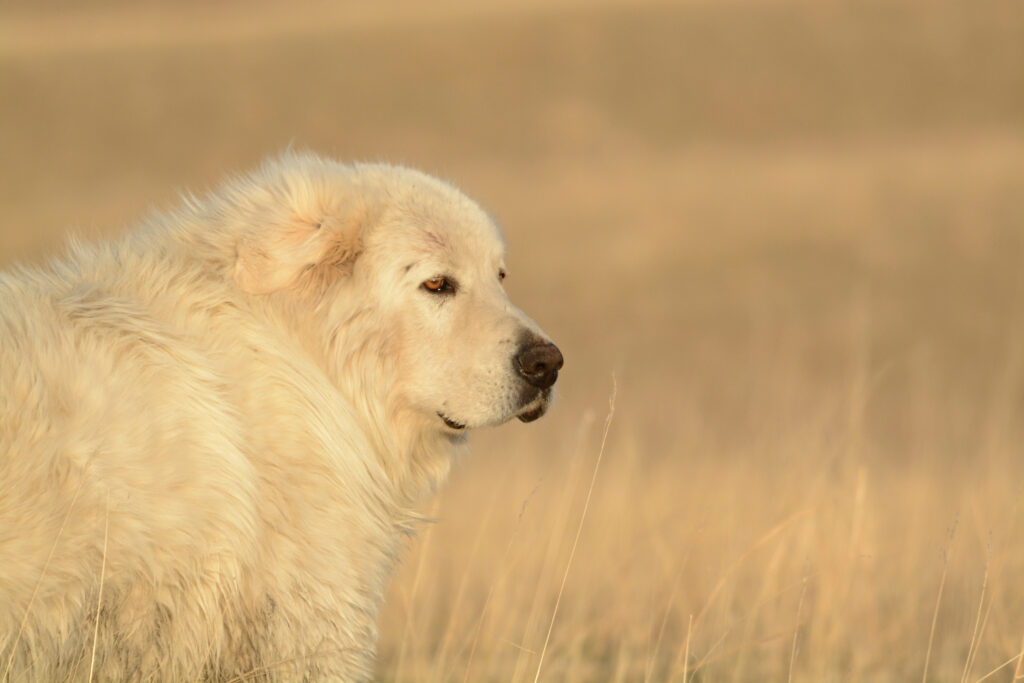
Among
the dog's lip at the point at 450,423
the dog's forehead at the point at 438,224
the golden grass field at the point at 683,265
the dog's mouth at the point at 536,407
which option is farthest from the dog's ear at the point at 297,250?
the golden grass field at the point at 683,265

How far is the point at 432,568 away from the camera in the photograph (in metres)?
6.88

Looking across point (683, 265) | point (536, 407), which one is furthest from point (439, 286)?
point (683, 265)

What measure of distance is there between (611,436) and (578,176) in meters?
12.3

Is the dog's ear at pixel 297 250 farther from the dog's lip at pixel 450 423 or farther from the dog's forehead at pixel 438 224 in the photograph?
the dog's lip at pixel 450 423

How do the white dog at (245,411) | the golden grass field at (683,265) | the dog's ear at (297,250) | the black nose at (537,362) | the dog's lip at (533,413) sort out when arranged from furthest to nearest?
the golden grass field at (683,265) < the dog's lip at (533,413) < the black nose at (537,362) < the dog's ear at (297,250) < the white dog at (245,411)

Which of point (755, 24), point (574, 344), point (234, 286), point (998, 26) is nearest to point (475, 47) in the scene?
point (755, 24)

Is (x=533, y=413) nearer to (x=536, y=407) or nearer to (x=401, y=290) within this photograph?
(x=536, y=407)

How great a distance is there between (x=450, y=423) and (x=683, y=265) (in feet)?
54.3

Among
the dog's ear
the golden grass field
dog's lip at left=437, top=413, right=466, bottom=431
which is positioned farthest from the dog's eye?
the golden grass field

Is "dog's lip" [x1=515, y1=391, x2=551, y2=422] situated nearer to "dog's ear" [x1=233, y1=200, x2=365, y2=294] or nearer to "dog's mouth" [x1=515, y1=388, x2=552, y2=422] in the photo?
"dog's mouth" [x1=515, y1=388, x2=552, y2=422]

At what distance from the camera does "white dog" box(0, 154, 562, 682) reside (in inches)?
110

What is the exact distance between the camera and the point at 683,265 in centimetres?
2006

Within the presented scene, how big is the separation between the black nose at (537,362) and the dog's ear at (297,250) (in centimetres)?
68

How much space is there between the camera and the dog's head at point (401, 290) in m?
3.74
